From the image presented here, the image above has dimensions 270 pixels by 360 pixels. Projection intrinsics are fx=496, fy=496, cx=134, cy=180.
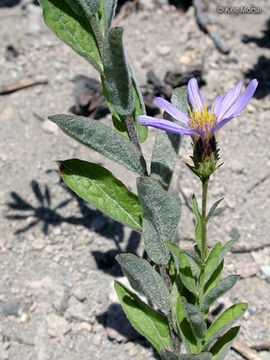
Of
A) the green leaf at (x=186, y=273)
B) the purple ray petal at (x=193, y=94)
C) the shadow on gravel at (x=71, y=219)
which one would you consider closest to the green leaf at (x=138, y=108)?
the purple ray petal at (x=193, y=94)

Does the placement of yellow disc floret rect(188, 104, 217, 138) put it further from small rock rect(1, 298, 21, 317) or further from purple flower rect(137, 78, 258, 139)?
small rock rect(1, 298, 21, 317)

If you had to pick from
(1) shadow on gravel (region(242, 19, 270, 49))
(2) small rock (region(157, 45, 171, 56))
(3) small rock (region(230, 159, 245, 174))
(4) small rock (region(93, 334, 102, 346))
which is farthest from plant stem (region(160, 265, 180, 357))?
(1) shadow on gravel (region(242, 19, 270, 49))

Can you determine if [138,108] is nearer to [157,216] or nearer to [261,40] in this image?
[157,216]

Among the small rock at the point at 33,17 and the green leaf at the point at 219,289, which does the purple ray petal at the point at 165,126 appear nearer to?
the green leaf at the point at 219,289

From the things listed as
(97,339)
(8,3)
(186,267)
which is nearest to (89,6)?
(186,267)

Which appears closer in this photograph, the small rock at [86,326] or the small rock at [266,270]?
the small rock at [86,326]

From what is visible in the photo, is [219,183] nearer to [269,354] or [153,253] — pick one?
[269,354]
